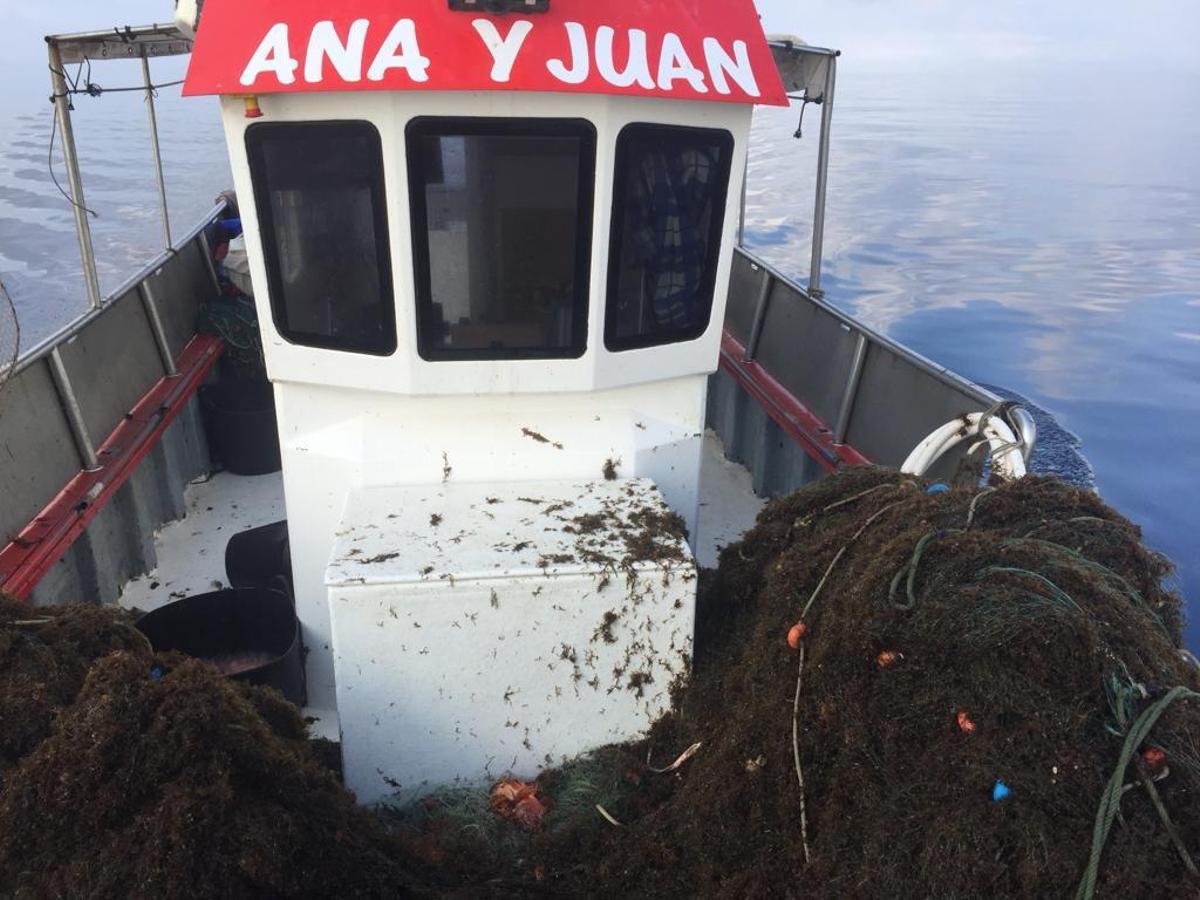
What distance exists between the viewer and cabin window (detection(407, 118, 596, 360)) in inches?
118

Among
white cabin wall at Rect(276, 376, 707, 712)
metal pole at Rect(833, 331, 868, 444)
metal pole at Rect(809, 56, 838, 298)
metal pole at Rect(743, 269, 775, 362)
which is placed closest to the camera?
white cabin wall at Rect(276, 376, 707, 712)

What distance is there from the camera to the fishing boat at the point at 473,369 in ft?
9.52

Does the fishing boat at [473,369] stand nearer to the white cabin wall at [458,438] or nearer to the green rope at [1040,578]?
the white cabin wall at [458,438]

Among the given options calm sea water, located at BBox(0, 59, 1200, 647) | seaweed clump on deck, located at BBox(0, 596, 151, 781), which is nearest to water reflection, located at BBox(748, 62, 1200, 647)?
calm sea water, located at BBox(0, 59, 1200, 647)

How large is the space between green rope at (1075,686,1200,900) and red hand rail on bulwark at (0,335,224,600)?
310 cm

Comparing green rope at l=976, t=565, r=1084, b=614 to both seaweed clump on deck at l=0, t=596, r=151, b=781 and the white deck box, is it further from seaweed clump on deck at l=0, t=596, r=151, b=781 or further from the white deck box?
seaweed clump on deck at l=0, t=596, r=151, b=781

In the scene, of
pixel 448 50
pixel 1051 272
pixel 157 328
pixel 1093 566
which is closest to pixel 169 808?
pixel 448 50

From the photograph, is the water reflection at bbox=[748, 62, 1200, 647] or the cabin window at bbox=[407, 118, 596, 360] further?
the water reflection at bbox=[748, 62, 1200, 647]

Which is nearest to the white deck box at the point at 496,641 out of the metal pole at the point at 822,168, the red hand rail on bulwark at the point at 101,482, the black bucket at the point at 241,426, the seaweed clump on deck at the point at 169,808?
the seaweed clump on deck at the point at 169,808

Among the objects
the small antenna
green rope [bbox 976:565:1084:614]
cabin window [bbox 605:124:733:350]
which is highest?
the small antenna

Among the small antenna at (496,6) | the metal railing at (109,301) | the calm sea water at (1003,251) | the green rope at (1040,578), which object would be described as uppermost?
the small antenna at (496,6)

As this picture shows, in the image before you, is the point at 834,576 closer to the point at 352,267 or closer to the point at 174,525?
the point at 352,267

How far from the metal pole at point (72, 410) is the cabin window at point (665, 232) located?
257 cm

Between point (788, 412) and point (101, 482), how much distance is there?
3.50 m
